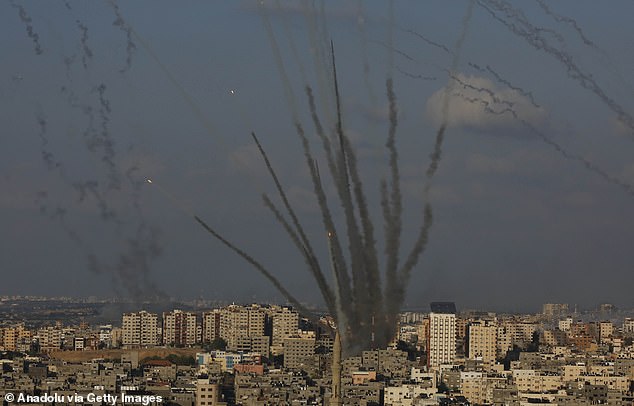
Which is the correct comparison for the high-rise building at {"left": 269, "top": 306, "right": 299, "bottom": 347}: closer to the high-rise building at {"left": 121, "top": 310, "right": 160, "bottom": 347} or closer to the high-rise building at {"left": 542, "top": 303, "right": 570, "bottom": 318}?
the high-rise building at {"left": 121, "top": 310, "right": 160, "bottom": 347}

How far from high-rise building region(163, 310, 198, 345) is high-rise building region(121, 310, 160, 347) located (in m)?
0.78

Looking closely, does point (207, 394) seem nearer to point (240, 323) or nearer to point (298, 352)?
point (298, 352)

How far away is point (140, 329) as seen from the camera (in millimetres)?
83875

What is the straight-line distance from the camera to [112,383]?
43312 mm

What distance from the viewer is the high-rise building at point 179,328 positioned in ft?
279

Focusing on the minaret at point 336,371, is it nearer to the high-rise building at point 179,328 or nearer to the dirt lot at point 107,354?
the dirt lot at point 107,354

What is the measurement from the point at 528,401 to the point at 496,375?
9.60m

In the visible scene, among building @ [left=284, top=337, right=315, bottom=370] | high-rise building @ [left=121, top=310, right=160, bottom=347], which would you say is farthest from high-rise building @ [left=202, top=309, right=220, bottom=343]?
building @ [left=284, top=337, right=315, bottom=370]

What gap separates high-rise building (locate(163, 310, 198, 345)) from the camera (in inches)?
3351

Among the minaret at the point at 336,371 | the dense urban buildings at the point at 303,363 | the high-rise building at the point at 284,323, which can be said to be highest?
the high-rise building at the point at 284,323

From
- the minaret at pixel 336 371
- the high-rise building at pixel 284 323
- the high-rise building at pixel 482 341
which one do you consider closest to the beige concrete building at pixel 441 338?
the high-rise building at pixel 482 341

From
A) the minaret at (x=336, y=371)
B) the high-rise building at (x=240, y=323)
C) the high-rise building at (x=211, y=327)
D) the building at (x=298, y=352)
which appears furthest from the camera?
the high-rise building at (x=211, y=327)

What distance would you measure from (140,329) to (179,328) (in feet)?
10.4

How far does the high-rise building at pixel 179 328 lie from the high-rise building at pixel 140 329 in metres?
0.78
